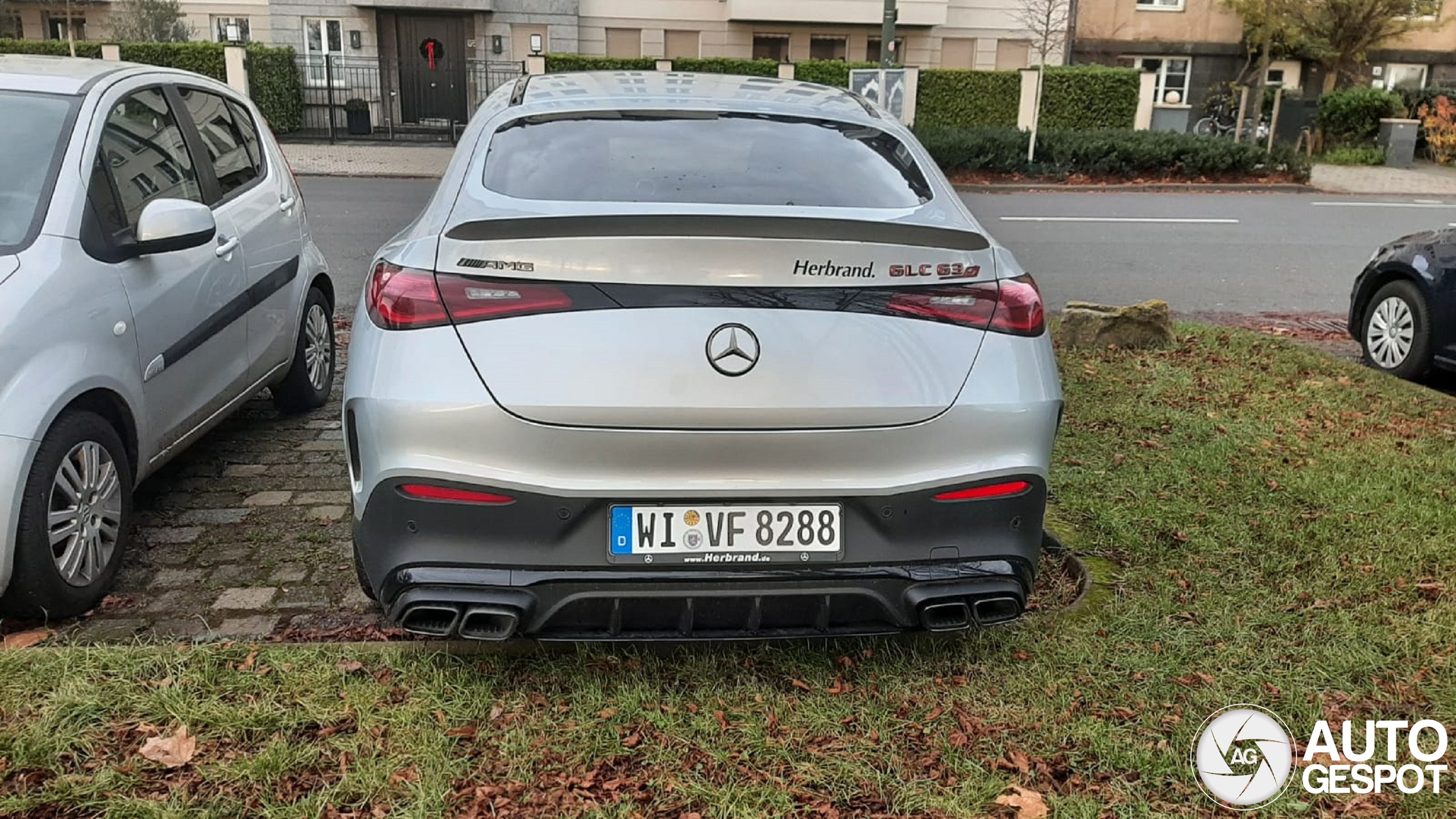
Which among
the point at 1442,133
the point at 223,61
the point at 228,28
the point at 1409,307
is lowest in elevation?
the point at 1409,307

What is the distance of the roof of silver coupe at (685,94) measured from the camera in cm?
366

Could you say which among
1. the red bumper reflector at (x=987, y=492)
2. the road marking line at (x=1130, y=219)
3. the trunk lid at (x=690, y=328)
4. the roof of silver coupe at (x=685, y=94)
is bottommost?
the road marking line at (x=1130, y=219)

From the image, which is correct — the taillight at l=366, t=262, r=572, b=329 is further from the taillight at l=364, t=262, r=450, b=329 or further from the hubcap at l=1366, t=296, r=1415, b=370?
the hubcap at l=1366, t=296, r=1415, b=370

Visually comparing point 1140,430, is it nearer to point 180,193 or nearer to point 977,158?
point 180,193

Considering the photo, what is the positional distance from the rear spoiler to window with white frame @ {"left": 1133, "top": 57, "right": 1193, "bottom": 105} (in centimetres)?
3474

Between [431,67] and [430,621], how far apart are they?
27.2 meters

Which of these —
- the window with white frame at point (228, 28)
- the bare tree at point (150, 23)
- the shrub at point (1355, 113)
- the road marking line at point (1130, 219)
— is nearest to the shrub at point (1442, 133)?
the shrub at point (1355, 113)

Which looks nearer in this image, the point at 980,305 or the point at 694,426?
the point at 694,426

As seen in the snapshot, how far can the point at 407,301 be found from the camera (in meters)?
2.76

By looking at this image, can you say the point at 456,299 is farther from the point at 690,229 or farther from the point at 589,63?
the point at 589,63

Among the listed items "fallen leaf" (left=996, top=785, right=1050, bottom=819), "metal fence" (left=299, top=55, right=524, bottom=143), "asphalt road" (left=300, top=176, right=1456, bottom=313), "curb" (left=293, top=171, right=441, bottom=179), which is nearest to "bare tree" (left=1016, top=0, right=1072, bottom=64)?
"asphalt road" (left=300, top=176, right=1456, bottom=313)

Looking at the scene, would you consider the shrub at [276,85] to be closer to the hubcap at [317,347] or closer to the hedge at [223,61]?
the hedge at [223,61]

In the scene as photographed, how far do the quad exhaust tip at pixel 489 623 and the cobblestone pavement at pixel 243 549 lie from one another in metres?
0.78

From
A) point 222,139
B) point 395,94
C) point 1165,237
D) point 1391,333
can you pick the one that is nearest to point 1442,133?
point 1165,237
